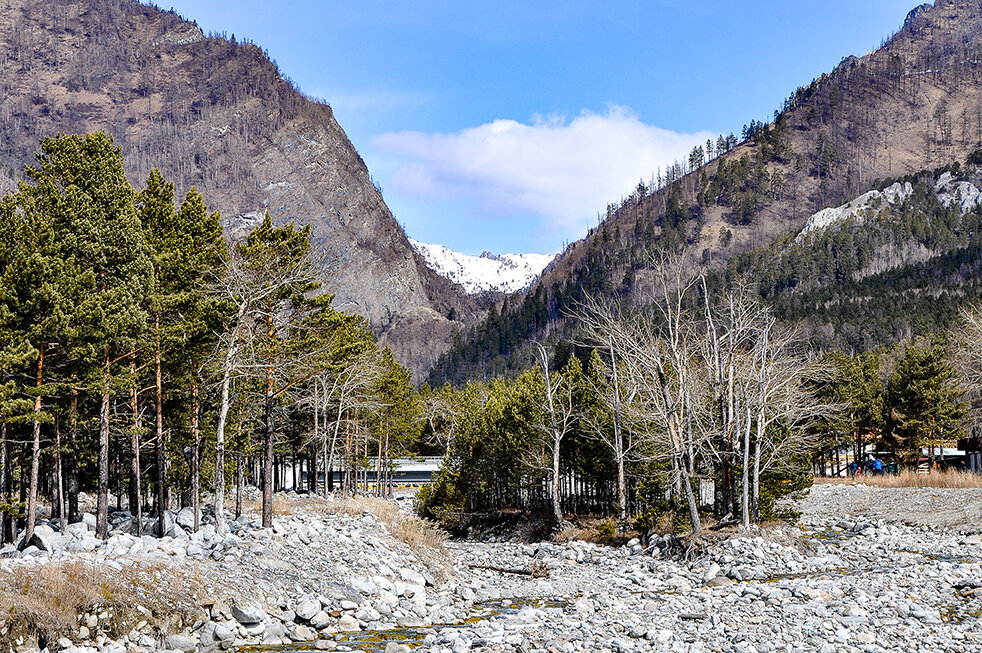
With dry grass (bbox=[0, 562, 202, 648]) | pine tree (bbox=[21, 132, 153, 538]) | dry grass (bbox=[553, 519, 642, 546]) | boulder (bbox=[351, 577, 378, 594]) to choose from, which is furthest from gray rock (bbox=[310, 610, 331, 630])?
dry grass (bbox=[553, 519, 642, 546])

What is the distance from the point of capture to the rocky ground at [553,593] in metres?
16.2

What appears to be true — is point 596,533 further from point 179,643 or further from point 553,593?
point 179,643

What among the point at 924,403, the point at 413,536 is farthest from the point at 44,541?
the point at 924,403

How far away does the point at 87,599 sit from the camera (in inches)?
612

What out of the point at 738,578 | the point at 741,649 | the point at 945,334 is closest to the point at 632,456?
the point at 738,578

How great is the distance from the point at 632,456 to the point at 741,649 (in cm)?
2326

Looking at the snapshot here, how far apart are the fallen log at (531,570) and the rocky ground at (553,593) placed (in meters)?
0.23

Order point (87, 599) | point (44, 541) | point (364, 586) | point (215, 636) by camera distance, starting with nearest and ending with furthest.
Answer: point (87, 599) → point (215, 636) → point (44, 541) → point (364, 586)

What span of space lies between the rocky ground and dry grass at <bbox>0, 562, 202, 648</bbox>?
0.72 ft

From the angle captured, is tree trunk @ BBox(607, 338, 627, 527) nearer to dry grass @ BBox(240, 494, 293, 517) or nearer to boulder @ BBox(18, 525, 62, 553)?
dry grass @ BBox(240, 494, 293, 517)

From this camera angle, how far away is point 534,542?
41812mm

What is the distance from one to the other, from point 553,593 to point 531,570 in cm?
525

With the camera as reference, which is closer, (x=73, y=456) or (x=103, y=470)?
(x=103, y=470)

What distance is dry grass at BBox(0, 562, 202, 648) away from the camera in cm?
1459
